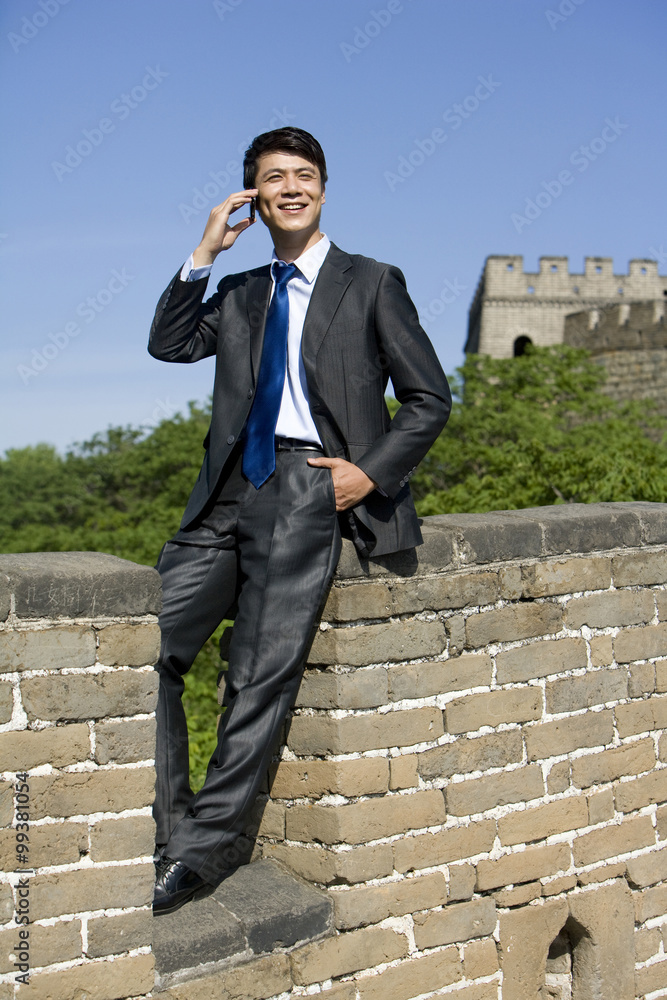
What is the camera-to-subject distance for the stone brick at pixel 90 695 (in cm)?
269

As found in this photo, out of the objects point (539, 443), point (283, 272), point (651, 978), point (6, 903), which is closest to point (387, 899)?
point (6, 903)

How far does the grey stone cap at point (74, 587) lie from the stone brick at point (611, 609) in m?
1.71

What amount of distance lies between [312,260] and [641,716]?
224 cm

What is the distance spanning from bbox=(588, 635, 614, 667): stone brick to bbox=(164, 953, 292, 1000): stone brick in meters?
1.62

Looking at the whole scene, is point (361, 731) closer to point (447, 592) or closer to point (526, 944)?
point (447, 592)

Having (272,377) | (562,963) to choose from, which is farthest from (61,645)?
(562,963)

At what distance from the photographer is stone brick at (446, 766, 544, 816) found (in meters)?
3.40

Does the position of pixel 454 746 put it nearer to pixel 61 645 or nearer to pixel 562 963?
pixel 562 963

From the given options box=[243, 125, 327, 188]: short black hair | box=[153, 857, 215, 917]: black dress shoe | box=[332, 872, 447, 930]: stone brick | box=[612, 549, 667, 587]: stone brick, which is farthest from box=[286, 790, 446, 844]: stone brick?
box=[243, 125, 327, 188]: short black hair

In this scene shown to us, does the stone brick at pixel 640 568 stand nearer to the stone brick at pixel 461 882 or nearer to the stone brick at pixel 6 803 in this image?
the stone brick at pixel 461 882

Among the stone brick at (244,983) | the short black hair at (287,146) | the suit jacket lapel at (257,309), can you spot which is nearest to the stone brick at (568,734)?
the stone brick at (244,983)

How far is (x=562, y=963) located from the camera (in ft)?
12.7

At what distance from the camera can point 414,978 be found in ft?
10.7

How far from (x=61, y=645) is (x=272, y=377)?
109 cm
